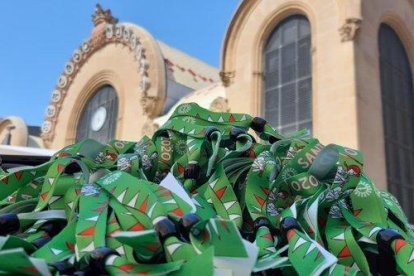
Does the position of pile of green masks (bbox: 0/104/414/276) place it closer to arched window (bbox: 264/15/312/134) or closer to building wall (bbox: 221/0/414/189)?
building wall (bbox: 221/0/414/189)

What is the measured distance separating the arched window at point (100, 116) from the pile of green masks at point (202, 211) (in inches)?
557

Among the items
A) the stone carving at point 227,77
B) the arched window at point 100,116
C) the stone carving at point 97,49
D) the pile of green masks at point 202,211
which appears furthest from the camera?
the arched window at point 100,116

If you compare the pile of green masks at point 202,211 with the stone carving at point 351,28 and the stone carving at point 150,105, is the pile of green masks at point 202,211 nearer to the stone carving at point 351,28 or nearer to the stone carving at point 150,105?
the stone carving at point 351,28

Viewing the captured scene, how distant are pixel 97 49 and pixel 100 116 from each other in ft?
8.04

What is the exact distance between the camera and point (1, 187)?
66.2 inches

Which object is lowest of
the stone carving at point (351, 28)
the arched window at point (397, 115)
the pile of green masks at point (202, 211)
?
the pile of green masks at point (202, 211)

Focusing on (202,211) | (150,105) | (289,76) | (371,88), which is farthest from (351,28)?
(202,211)

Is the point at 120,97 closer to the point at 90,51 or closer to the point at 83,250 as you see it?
the point at 90,51

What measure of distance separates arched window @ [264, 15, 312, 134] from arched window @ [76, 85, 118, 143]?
635 cm

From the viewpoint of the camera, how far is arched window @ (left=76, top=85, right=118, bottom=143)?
16.0 metres

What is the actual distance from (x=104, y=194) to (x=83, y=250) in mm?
231

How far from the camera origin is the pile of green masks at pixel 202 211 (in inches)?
45.0

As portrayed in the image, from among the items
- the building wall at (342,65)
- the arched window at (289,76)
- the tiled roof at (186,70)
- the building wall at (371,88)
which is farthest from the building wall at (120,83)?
the building wall at (371,88)

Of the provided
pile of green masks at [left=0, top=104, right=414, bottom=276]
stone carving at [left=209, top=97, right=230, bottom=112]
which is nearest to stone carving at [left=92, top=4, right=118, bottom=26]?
stone carving at [left=209, top=97, right=230, bottom=112]
